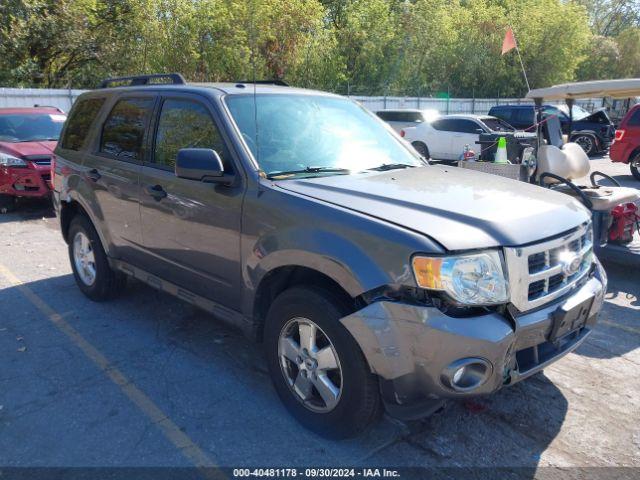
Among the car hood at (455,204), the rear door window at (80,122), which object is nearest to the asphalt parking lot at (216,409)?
the car hood at (455,204)

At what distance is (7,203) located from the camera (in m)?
9.98

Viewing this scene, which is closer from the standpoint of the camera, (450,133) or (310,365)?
(310,365)

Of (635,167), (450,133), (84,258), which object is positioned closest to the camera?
(84,258)

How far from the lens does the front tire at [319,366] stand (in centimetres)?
286

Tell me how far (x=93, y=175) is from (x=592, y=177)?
217 inches

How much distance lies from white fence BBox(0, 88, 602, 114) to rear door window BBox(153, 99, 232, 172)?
8.33 metres

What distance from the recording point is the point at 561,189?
20.6 ft

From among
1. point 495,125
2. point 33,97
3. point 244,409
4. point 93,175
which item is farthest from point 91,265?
point 33,97

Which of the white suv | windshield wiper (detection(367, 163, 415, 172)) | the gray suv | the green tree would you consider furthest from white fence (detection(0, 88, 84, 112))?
the green tree

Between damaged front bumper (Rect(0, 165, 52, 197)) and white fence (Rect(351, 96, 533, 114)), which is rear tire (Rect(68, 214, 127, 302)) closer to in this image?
damaged front bumper (Rect(0, 165, 52, 197))

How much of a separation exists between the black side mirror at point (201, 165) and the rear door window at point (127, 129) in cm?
109

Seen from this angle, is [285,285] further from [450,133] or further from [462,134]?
[450,133]

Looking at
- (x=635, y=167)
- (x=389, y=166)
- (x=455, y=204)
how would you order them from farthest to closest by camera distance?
(x=635, y=167) → (x=389, y=166) → (x=455, y=204)

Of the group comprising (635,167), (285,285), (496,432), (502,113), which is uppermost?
(502,113)
